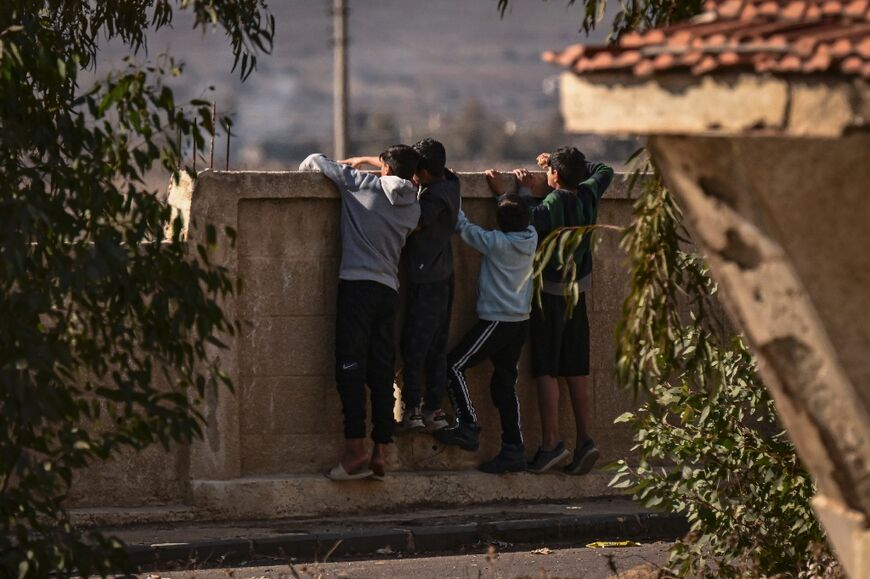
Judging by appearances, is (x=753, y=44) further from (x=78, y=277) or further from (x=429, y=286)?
(x=429, y=286)

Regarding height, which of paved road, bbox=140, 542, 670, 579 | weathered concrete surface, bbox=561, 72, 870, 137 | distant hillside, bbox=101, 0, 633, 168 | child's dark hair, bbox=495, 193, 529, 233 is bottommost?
paved road, bbox=140, 542, 670, 579

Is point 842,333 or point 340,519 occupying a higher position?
point 842,333

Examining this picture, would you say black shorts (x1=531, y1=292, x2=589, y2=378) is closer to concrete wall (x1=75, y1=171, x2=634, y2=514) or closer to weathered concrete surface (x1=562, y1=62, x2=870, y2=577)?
concrete wall (x1=75, y1=171, x2=634, y2=514)

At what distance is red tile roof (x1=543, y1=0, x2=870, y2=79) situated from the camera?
4281 millimetres

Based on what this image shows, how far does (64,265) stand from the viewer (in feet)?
19.2

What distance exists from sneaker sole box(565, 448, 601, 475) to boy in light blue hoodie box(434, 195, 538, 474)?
45 centimetres

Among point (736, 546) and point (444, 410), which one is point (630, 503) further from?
point (736, 546)

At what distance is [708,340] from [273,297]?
3350 mm

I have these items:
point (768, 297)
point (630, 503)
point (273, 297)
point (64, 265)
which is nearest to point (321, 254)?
point (273, 297)

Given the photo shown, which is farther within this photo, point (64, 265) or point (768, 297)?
point (64, 265)

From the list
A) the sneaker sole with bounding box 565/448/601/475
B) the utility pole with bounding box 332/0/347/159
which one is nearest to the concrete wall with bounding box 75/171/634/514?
the sneaker sole with bounding box 565/448/601/475

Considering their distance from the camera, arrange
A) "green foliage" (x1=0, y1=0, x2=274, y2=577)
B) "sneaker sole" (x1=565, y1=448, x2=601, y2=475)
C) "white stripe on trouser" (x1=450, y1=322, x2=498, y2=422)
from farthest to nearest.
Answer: "sneaker sole" (x1=565, y1=448, x2=601, y2=475), "white stripe on trouser" (x1=450, y1=322, x2=498, y2=422), "green foliage" (x1=0, y1=0, x2=274, y2=577)

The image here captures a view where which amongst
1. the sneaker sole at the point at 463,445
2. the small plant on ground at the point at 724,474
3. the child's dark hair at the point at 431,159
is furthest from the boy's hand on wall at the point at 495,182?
the small plant on ground at the point at 724,474

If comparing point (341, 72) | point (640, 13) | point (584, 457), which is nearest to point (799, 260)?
point (640, 13)
